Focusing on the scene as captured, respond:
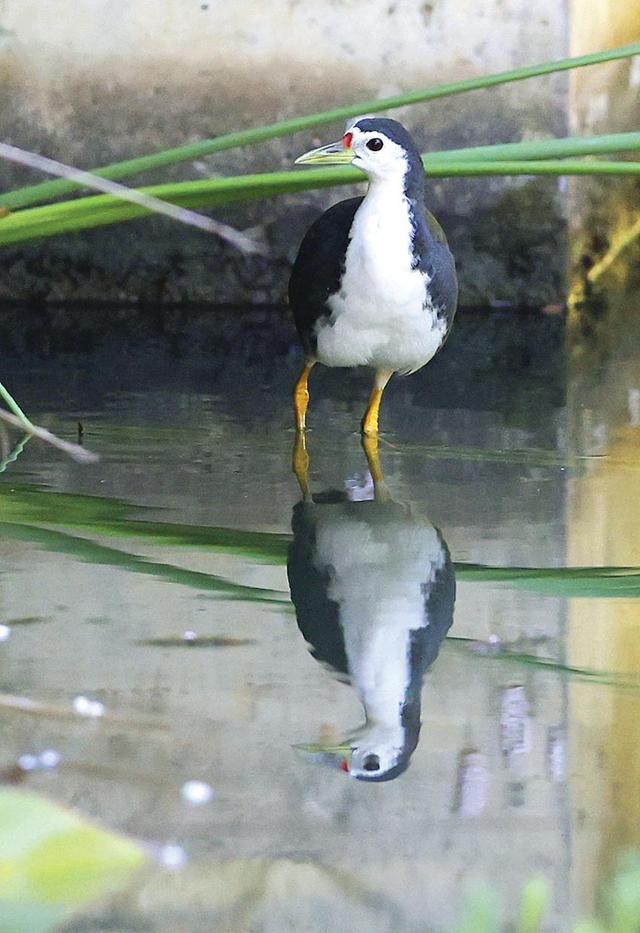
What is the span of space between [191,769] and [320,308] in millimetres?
1937

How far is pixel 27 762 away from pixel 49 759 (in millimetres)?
25

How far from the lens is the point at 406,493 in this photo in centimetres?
332

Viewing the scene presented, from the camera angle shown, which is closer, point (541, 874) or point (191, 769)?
point (541, 874)

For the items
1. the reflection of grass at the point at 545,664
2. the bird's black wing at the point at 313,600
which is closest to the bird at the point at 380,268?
the bird's black wing at the point at 313,600

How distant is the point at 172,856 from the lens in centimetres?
163

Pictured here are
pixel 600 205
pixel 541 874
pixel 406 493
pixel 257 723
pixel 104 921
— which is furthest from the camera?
pixel 600 205

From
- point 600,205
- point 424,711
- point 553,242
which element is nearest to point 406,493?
point 424,711

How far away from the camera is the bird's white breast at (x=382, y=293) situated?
3555 mm

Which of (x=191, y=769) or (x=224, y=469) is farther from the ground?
(x=191, y=769)

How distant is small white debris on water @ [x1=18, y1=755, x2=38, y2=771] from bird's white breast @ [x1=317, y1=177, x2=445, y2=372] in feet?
6.09

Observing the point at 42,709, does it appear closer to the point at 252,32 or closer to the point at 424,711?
the point at 424,711

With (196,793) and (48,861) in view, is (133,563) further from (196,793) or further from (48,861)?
(48,861)

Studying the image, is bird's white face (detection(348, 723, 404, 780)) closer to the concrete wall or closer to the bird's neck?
the bird's neck

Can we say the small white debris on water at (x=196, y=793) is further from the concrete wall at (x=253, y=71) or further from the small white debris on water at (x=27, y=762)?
the concrete wall at (x=253, y=71)
